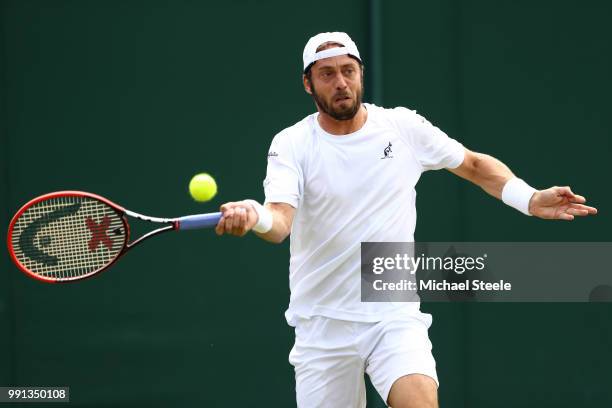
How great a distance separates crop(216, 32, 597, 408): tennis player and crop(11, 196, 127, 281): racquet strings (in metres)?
0.68

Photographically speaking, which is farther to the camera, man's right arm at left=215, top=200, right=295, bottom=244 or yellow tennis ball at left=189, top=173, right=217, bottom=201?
yellow tennis ball at left=189, top=173, right=217, bottom=201

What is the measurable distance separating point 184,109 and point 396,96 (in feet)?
3.77

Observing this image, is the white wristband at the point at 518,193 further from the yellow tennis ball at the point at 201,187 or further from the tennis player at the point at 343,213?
the yellow tennis ball at the point at 201,187

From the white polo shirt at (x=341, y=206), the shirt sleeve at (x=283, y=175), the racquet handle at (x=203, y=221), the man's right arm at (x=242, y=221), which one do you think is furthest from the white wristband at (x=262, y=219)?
the white polo shirt at (x=341, y=206)

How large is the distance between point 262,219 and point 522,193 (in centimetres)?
127

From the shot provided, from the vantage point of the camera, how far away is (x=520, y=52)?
617 centimetres

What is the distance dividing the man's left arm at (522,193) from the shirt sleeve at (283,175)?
2.58 ft

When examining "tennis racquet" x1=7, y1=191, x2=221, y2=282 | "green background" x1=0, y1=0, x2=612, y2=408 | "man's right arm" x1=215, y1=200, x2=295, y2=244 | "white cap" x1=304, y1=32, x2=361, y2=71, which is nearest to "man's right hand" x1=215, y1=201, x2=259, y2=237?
"man's right arm" x1=215, y1=200, x2=295, y2=244

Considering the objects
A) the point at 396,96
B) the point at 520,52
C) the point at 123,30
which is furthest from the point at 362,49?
the point at 123,30

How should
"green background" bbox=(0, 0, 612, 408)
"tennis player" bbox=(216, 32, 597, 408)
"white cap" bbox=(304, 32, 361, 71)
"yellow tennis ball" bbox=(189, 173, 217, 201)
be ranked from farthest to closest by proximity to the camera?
"green background" bbox=(0, 0, 612, 408) → "white cap" bbox=(304, 32, 361, 71) → "tennis player" bbox=(216, 32, 597, 408) → "yellow tennis ball" bbox=(189, 173, 217, 201)

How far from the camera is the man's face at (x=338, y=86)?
456 centimetres

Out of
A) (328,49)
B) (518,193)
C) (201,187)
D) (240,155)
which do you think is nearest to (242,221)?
(201,187)

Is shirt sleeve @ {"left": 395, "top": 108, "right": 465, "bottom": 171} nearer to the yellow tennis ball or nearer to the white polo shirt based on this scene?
the white polo shirt

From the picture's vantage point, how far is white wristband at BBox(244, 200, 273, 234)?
396 centimetres
